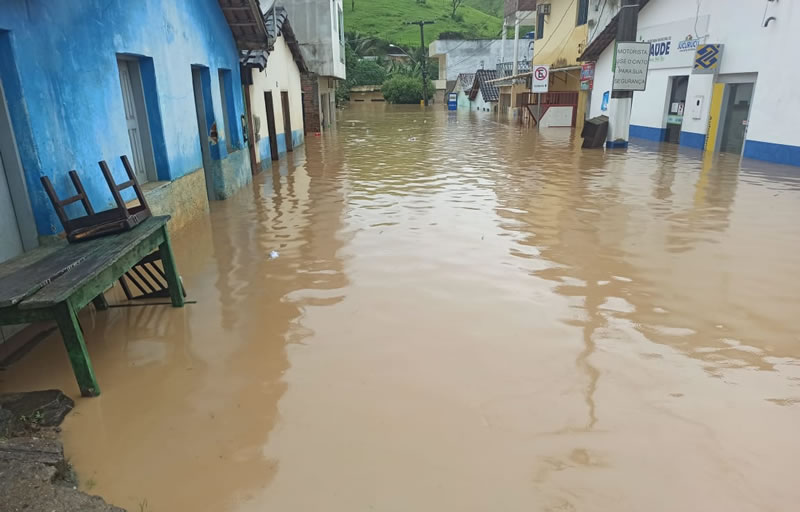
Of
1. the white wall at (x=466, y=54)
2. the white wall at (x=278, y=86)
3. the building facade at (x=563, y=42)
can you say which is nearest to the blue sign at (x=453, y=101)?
the white wall at (x=466, y=54)

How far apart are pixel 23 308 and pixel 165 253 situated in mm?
1866

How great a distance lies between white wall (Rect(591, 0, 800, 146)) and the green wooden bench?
51.7 feet

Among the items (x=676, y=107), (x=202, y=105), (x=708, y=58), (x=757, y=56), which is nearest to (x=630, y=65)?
(x=708, y=58)

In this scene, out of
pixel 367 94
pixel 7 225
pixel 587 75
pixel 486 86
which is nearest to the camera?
pixel 7 225

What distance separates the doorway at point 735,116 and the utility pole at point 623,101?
9.34 feet

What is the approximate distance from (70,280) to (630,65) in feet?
60.1

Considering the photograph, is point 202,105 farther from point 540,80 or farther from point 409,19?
point 409,19

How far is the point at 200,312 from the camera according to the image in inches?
214

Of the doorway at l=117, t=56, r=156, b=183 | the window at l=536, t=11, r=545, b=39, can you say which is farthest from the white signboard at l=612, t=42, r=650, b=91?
the window at l=536, t=11, r=545, b=39

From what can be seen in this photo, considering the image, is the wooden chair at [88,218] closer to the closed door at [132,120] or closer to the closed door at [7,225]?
the closed door at [7,225]

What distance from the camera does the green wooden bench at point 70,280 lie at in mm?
3424

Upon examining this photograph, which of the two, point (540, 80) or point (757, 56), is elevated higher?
point (757, 56)

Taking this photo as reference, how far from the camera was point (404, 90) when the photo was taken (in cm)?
6097

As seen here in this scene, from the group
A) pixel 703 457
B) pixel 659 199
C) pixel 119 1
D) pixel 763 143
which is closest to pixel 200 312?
pixel 119 1
